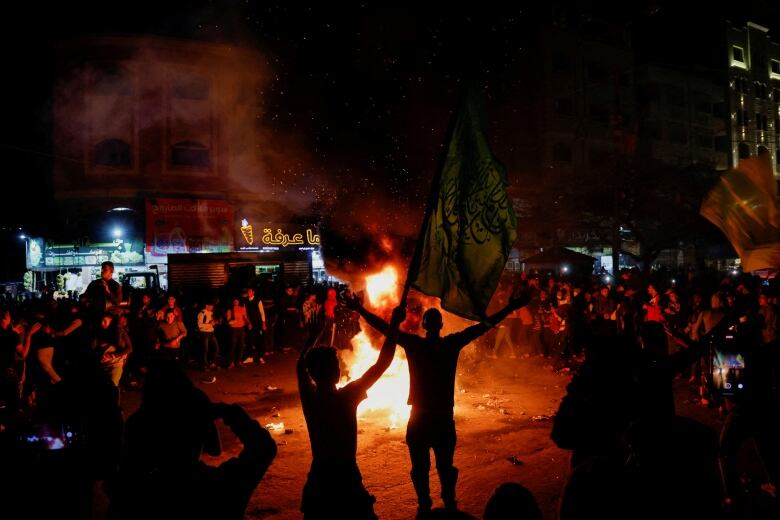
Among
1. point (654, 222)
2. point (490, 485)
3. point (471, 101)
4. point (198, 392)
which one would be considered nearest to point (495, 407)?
point (490, 485)

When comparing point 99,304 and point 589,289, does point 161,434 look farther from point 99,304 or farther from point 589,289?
point 589,289

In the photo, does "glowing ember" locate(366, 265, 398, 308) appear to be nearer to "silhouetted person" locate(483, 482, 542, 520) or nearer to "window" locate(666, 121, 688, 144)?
"silhouetted person" locate(483, 482, 542, 520)

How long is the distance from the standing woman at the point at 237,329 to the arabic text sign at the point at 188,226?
8.24 meters

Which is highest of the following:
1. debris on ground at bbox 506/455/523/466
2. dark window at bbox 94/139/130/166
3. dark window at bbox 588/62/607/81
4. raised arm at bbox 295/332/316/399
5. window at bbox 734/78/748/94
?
window at bbox 734/78/748/94

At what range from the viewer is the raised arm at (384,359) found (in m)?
3.00

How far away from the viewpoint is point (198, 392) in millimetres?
2465

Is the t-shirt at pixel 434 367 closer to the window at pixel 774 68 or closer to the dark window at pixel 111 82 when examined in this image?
the dark window at pixel 111 82

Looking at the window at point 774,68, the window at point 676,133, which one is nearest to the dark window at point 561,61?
the window at point 676,133

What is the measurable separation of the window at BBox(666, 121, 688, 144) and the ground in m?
34.8

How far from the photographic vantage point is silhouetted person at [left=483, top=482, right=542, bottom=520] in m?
1.78

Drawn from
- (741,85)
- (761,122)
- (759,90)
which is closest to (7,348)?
(741,85)

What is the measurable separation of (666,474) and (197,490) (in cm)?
192

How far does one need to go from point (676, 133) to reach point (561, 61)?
38.1 ft

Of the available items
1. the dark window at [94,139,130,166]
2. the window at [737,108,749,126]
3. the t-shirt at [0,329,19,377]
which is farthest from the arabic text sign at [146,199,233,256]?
the window at [737,108,749,126]
